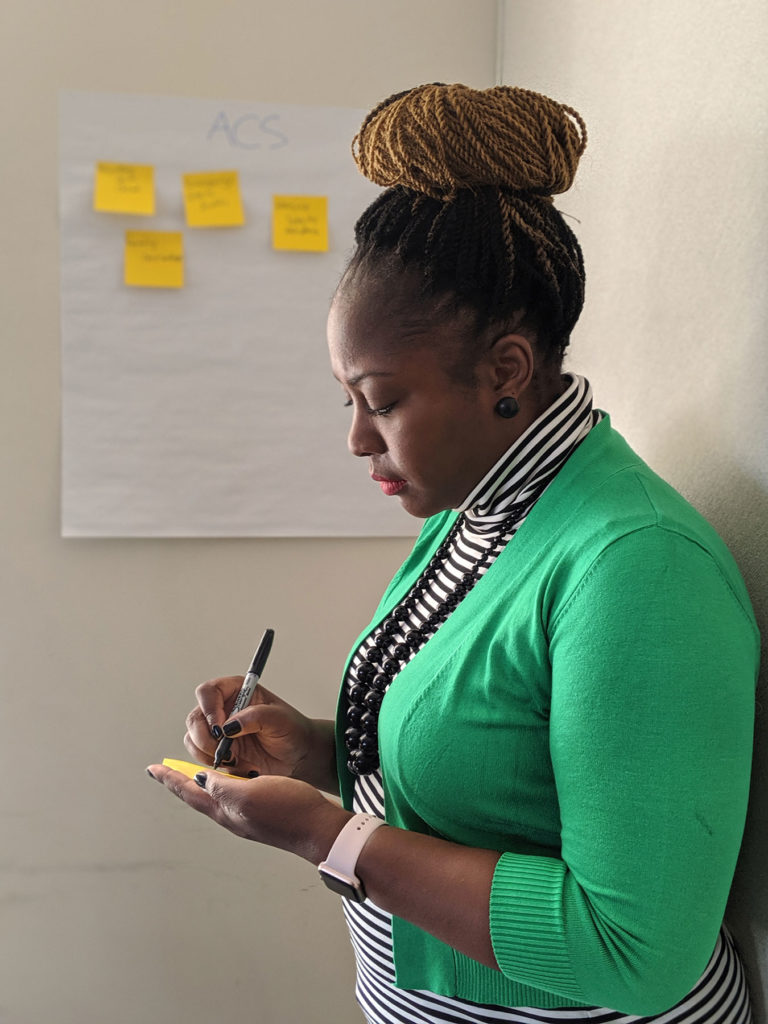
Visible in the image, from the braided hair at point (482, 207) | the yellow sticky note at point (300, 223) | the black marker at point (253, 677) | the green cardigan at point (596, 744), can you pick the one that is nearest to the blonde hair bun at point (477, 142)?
the braided hair at point (482, 207)

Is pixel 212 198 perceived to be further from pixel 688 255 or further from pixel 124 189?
pixel 688 255

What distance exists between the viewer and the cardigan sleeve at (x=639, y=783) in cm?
69

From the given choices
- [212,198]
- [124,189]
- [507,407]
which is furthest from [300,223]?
[507,407]

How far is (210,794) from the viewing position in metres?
0.87

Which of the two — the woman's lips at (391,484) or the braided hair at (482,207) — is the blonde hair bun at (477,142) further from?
the woman's lips at (391,484)

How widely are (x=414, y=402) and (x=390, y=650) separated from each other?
0.95 ft

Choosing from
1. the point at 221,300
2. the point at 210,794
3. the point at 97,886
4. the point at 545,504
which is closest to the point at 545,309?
Result: the point at 545,504

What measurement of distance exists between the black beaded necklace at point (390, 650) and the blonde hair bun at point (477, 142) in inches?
12.7

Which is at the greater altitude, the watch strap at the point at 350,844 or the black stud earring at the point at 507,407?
the black stud earring at the point at 507,407

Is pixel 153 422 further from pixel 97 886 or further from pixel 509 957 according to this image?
pixel 509 957

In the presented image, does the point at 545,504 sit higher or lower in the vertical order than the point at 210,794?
higher

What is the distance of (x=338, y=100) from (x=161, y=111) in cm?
29

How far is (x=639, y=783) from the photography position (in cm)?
69

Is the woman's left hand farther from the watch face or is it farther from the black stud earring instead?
the black stud earring
